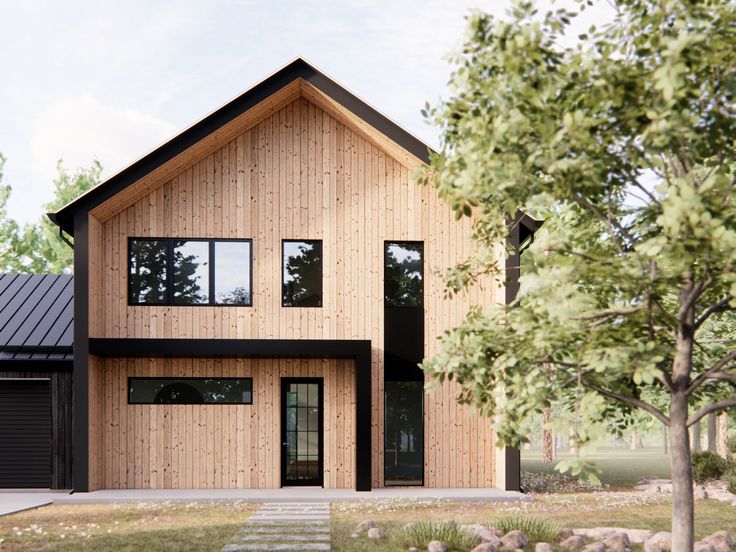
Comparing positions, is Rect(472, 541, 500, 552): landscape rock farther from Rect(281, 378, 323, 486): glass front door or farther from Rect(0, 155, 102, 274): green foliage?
Rect(0, 155, 102, 274): green foliage

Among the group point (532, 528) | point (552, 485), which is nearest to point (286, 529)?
point (532, 528)

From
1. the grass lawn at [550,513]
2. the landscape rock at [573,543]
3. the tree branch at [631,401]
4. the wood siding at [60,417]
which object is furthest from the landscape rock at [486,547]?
the wood siding at [60,417]

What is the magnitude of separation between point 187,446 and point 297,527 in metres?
4.37

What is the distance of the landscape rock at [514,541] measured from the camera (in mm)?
8430

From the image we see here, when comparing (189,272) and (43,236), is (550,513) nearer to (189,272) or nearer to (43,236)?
(189,272)

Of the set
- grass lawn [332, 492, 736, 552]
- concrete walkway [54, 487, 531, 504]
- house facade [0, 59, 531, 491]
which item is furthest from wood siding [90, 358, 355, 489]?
grass lawn [332, 492, 736, 552]

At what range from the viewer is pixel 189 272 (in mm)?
13555

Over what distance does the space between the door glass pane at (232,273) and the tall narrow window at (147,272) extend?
1026 mm

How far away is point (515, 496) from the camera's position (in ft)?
40.8

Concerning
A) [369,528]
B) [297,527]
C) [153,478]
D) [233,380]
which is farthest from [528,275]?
[153,478]

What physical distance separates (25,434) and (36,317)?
7.84 ft

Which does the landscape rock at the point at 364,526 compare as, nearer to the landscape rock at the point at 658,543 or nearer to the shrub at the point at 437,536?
the shrub at the point at 437,536

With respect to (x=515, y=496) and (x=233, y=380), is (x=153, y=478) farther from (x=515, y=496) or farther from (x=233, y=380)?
(x=515, y=496)

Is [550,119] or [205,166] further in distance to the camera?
[205,166]
